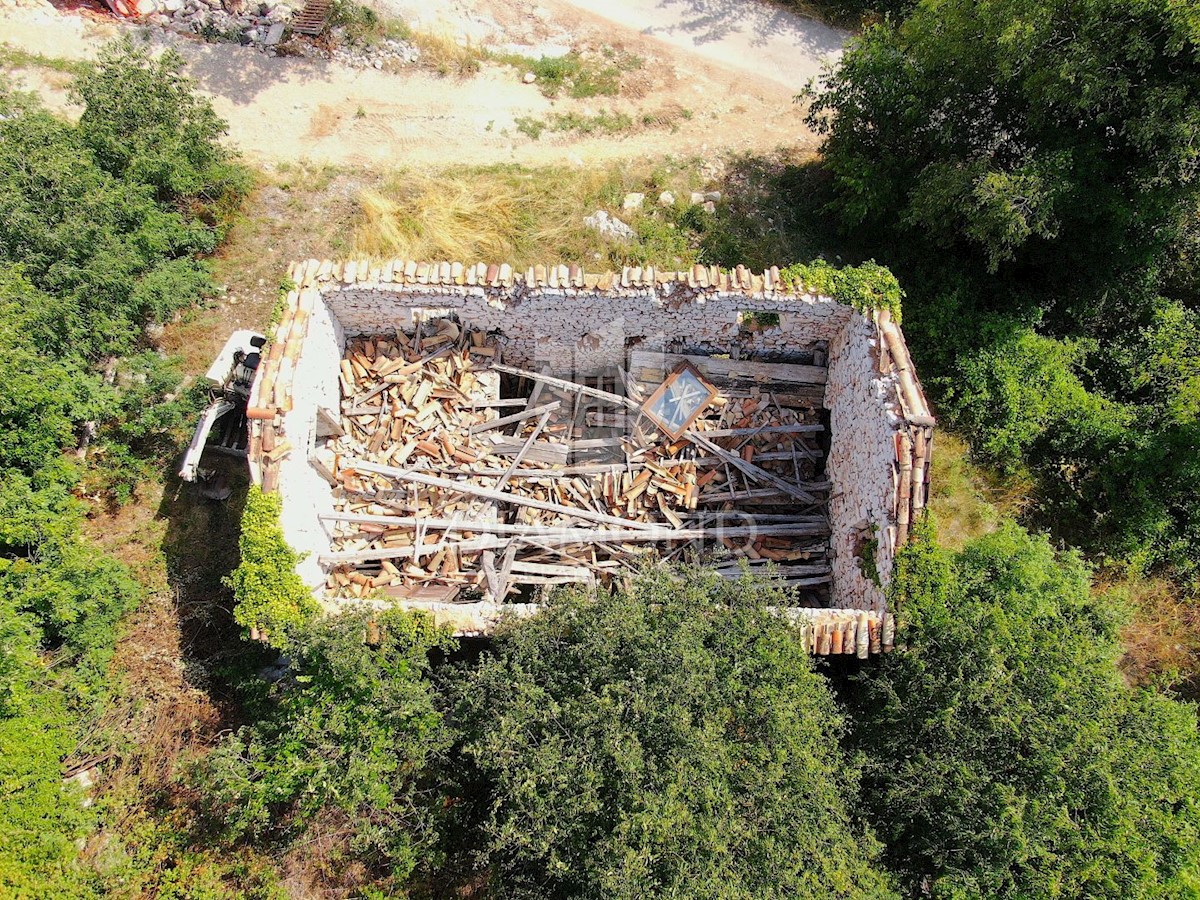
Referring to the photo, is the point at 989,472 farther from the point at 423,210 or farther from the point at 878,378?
the point at 423,210

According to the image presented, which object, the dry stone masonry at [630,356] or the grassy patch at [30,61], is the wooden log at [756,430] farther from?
the grassy patch at [30,61]

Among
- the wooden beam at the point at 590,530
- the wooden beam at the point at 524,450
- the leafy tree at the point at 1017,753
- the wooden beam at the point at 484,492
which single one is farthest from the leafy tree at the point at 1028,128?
the wooden beam at the point at 484,492

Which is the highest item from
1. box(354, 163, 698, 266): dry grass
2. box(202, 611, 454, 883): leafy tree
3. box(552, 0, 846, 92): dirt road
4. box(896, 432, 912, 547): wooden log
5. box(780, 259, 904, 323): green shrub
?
box(552, 0, 846, 92): dirt road

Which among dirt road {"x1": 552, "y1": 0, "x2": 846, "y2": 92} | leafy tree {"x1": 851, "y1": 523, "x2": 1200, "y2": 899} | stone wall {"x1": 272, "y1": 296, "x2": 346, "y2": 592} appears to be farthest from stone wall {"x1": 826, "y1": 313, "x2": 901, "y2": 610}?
dirt road {"x1": 552, "y1": 0, "x2": 846, "y2": 92}

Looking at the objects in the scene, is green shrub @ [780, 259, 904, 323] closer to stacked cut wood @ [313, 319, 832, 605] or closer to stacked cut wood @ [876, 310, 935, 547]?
stacked cut wood @ [876, 310, 935, 547]

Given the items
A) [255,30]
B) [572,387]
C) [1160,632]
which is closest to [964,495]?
[1160,632]

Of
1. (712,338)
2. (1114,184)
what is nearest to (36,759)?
(712,338)
